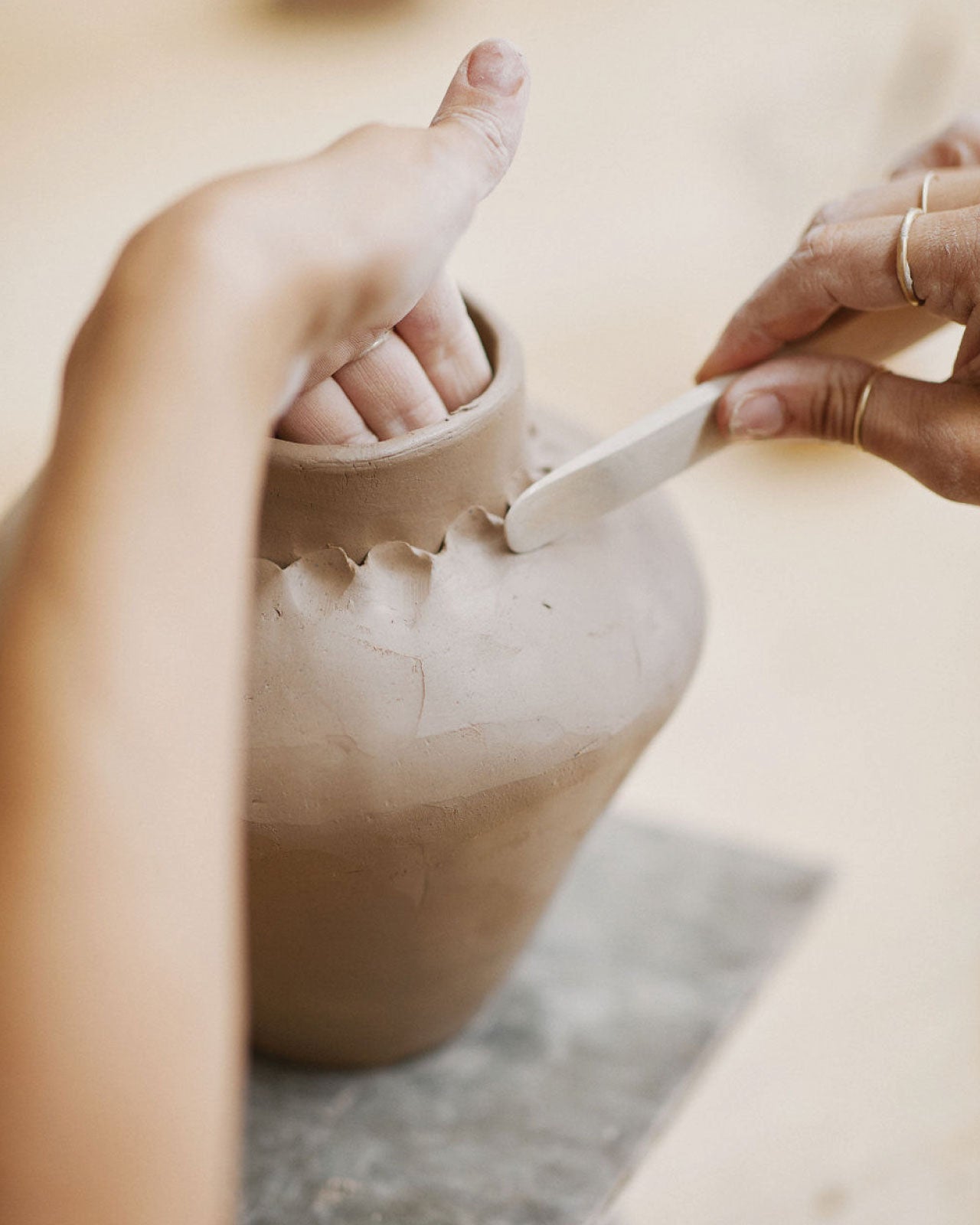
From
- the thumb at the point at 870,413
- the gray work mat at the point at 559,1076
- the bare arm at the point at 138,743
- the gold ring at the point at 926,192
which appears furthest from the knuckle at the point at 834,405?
the gray work mat at the point at 559,1076

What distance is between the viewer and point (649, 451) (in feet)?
2.45

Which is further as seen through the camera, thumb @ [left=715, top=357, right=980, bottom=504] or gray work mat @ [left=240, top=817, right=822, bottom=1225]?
gray work mat @ [left=240, top=817, right=822, bottom=1225]

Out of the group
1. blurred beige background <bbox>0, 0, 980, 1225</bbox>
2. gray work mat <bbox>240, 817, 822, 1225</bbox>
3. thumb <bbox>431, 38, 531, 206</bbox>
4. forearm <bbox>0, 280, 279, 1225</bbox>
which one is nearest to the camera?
forearm <bbox>0, 280, 279, 1225</bbox>

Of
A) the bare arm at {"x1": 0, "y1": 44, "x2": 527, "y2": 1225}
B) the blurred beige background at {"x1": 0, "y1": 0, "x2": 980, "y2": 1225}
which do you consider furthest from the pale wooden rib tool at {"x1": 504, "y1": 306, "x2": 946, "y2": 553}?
the blurred beige background at {"x1": 0, "y1": 0, "x2": 980, "y2": 1225}

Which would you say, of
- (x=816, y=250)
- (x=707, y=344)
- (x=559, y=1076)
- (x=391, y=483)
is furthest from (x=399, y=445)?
(x=707, y=344)

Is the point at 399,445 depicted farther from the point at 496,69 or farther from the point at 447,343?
the point at 496,69

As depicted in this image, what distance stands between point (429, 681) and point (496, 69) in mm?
331

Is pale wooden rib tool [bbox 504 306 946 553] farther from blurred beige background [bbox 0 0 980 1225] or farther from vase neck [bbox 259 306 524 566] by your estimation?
blurred beige background [bbox 0 0 980 1225]

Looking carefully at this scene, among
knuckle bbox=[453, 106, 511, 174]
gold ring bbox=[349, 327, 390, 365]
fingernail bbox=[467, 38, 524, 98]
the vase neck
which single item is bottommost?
the vase neck

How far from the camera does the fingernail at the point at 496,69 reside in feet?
2.06

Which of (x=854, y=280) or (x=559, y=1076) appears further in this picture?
(x=559, y=1076)

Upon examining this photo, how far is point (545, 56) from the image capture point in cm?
376

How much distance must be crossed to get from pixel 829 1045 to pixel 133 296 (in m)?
1.24

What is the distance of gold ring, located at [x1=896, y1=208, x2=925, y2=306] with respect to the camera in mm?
689
